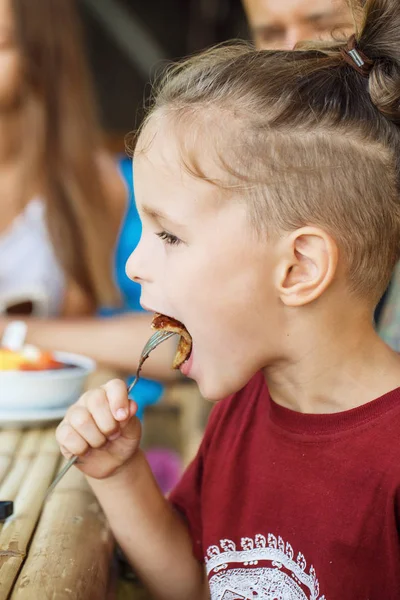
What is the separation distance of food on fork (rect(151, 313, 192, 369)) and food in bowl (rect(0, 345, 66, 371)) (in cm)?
42

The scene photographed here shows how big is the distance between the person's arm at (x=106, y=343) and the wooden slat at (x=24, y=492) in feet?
1.49

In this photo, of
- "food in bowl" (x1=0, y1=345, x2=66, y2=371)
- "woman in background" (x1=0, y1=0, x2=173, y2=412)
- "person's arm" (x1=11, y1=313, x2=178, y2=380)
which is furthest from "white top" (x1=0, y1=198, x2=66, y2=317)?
"food in bowl" (x1=0, y1=345, x2=66, y2=371)

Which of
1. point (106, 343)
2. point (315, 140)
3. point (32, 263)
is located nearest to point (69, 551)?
point (315, 140)

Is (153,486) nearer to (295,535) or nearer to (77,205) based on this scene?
(295,535)

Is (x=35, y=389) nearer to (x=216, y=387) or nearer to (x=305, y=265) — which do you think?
(x=216, y=387)

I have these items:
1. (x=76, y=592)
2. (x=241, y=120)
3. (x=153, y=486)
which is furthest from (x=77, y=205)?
(x=76, y=592)

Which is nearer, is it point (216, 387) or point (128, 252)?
point (216, 387)

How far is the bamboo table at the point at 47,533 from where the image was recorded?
2.77 ft

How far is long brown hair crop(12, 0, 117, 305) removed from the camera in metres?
2.21

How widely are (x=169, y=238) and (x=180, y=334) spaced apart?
12 centimetres

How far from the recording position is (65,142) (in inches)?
90.0

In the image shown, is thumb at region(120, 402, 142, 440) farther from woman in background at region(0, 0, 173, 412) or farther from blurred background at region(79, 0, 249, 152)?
blurred background at region(79, 0, 249, 152)

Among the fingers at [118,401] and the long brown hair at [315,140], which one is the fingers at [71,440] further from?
the long brown hair at [315,140]

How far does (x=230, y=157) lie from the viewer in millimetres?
948
